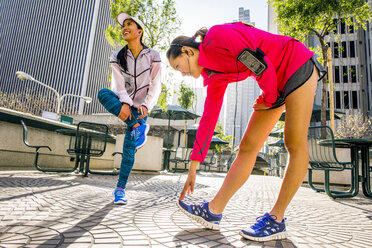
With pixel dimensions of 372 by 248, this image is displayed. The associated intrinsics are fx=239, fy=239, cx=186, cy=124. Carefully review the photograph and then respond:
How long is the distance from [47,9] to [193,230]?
87.9 m

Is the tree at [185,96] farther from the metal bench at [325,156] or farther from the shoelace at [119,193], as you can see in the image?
the shoelace at [119,193]

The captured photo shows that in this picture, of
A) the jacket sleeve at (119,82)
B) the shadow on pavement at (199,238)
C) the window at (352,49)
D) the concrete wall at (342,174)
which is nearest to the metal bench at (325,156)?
the concrete wall at (342,174)

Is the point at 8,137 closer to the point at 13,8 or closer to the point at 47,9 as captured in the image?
the point at 47,9

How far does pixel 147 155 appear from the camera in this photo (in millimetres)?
7586

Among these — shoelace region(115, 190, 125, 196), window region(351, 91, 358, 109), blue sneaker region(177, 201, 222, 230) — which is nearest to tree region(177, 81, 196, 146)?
shoelace region(115, 190, 125, 196)

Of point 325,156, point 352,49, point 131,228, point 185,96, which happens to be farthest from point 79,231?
point 352,49

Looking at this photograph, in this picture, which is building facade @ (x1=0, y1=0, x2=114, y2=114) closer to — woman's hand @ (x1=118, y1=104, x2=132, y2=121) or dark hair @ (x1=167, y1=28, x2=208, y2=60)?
woman's hand @ (x1=118, y1=104, x2=132, y2=121)

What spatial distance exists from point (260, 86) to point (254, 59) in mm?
272

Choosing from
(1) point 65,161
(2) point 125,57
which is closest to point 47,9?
(1) point 65,161

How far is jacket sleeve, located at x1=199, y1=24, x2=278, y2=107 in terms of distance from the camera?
4.82 feet

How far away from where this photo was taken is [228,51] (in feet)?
4.99

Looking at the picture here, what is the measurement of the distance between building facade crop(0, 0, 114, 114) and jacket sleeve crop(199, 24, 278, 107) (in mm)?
66509

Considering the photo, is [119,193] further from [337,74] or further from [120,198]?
[337,74]

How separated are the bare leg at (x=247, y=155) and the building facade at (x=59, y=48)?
66.5m
